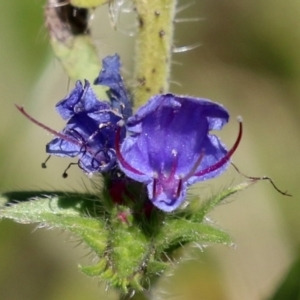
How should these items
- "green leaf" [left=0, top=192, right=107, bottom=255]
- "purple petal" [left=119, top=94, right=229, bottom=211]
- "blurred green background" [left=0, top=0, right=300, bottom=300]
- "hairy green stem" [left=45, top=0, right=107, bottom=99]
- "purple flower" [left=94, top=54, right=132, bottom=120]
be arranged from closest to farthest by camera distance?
1. "purple petal" [left=119, top=94, right=229, bottom=211]
2. "green leaf" [left=0, top=192, right=107, bottom=255]
3. "purple flower" [left=94, top=54, right=132, bottom=120]
4. "hairy green stem" [left=45, top=0, right=107, bottom=99]
5. "blurred green background" [left=0, top=0, right=300, bottom=300]

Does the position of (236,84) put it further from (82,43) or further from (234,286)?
(82,43)

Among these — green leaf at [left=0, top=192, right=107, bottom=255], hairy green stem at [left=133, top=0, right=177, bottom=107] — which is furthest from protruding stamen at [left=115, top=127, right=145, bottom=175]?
hairy green stem at [left=133, top=0, right=177, bottom=107]

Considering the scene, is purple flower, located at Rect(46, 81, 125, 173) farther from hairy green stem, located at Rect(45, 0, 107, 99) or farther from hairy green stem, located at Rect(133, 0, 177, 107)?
hairy green stem, located at Rect(45, 0, 107, 99)

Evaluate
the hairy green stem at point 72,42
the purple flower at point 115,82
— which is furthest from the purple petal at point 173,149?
the hairy green stem at point 72,42

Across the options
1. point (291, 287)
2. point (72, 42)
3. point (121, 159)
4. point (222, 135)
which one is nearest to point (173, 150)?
point (121, 159)

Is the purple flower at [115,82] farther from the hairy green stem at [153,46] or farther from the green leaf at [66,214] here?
the green leaf at [66,214]

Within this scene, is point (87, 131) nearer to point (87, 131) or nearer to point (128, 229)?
point (87, 131)

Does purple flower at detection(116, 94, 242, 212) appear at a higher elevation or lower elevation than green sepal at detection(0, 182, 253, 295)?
higher

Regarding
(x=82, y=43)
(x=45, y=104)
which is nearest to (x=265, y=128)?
(x=45, y=104)
